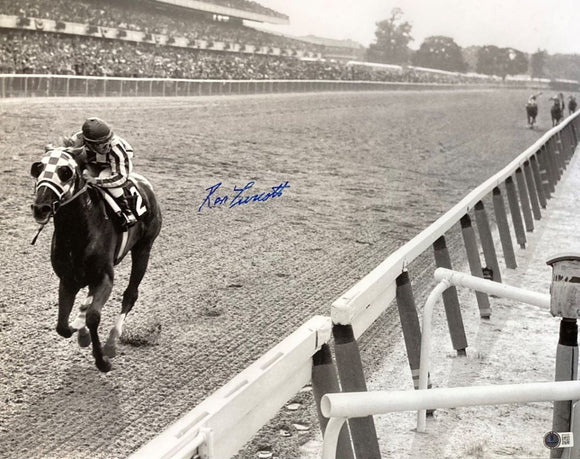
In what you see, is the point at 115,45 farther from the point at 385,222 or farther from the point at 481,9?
the point at 385,222

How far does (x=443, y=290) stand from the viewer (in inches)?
129

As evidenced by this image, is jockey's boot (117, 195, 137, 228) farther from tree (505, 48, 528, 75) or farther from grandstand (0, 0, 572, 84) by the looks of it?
tree (505, 48, 528, 75)

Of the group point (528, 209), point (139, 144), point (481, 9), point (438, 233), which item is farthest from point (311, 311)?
point (528, 209)

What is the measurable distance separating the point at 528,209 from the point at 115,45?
15.9 feet

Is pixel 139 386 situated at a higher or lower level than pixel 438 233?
lower

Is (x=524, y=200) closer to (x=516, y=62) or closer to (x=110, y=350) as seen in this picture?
(x=516, y=62)

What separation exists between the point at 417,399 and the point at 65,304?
1117 millimetres

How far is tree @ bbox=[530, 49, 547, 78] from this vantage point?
5633mm

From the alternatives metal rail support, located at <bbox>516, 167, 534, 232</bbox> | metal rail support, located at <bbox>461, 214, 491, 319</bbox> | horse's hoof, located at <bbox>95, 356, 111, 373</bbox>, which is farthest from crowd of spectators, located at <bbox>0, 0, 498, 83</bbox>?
metal rail support, located at <bbox>516, 167, 534, 232</bbox>

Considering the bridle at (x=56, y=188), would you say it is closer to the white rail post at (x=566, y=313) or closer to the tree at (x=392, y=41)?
the white rail post at (x=566, y=313)

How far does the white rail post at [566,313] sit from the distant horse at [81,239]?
1.34m

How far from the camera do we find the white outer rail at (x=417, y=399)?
1672 millimetres

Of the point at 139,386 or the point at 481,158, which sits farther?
the point at 481,158

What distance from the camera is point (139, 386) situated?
8.50 feet
